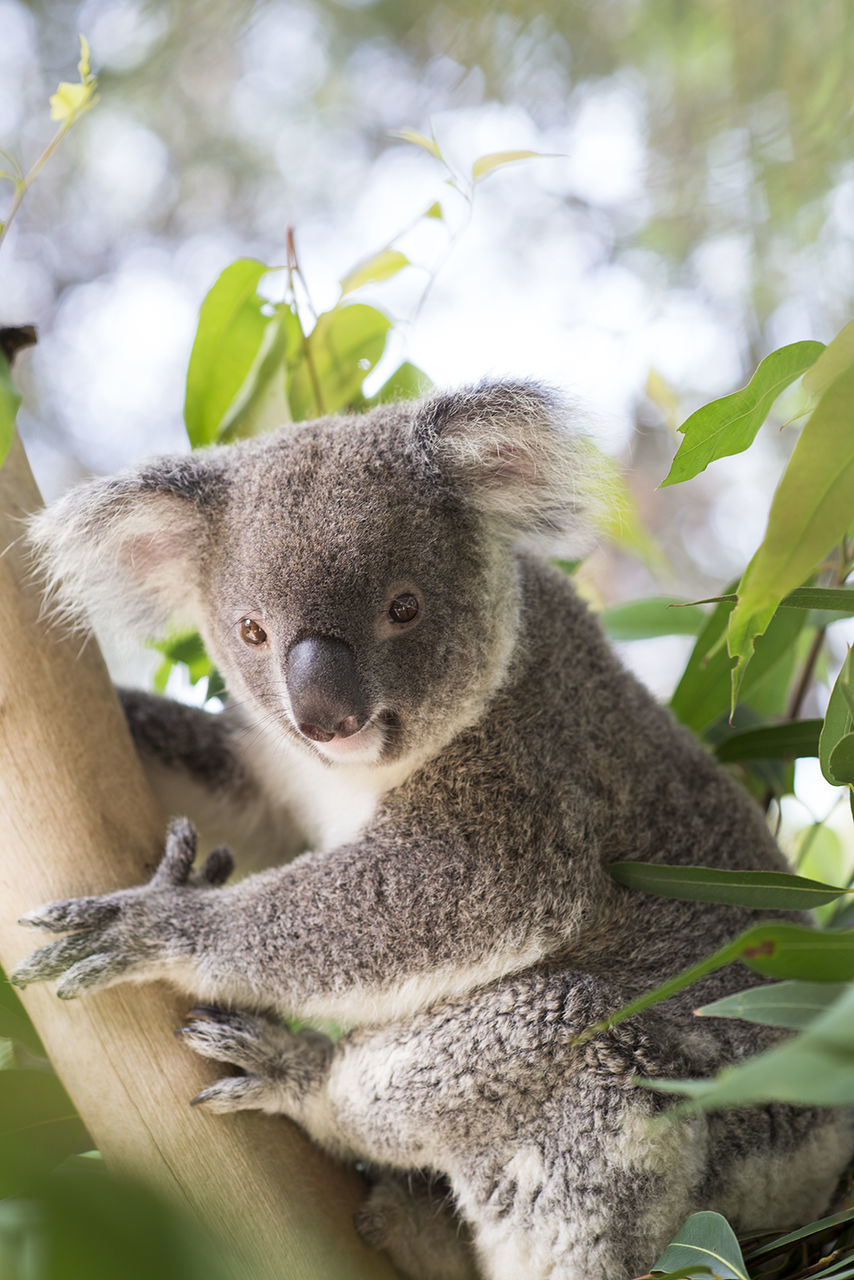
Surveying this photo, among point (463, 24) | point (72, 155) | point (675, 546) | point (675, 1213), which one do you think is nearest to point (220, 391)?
point (675, 1213)

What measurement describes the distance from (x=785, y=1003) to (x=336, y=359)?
1.89 meters

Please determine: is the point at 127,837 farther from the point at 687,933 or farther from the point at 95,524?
the point at 687,933

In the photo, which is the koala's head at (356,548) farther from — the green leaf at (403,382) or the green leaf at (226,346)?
the green leaf at (403,382)

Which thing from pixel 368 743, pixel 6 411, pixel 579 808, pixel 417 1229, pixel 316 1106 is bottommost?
pixel 417 1229

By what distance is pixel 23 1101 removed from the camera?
1.76 m

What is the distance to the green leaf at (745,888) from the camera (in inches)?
59.4

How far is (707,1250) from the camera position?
1.39 m

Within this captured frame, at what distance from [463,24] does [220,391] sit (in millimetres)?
3776

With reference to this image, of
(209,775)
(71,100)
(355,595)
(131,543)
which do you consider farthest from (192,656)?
(71,100)

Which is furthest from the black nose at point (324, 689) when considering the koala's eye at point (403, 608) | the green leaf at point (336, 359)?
the green leaf at point (336, 359)

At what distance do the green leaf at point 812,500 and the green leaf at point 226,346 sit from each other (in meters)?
1.52

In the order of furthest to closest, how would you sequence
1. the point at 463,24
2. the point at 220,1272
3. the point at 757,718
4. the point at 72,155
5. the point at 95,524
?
the point at 72,155 → the point at 463,24 → the point at 757,718 → the point at 95,524 → the point at 220,1272

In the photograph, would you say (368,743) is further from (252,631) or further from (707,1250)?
(707,1250)

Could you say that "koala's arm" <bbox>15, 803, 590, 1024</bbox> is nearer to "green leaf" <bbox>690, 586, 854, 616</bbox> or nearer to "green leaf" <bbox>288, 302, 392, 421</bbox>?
"green leaf" <bbox>690, 586, 854, 616</bbox>
